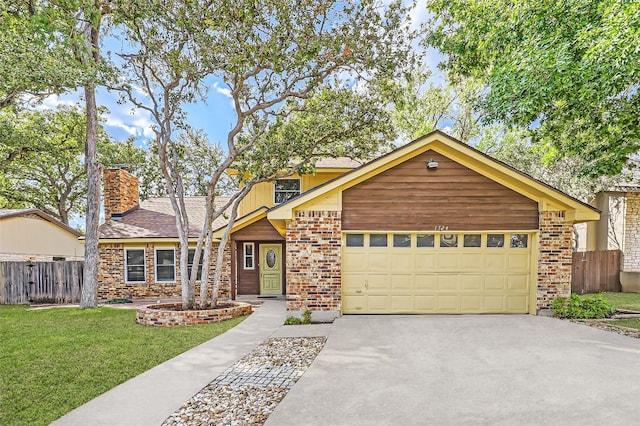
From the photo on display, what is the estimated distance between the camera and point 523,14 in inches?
317

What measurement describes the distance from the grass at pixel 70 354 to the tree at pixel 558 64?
9.57 m

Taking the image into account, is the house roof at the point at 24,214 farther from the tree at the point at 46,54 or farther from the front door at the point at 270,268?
the front door at the point at 270,268

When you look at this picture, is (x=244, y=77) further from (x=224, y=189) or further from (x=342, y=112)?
(x=224, y=189)

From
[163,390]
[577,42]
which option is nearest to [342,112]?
[577,42]

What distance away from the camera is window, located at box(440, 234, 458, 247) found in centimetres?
830

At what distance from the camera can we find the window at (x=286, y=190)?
44.8 feet

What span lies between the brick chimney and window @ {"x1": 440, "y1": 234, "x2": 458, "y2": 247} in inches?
527

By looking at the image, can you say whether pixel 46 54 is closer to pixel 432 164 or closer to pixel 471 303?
pixel 432 164

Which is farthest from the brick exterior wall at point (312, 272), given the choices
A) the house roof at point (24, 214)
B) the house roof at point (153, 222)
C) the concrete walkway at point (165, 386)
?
the house roof at point (24, 214)

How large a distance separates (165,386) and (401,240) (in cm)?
609

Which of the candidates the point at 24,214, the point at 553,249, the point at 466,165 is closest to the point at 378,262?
the point at 466,165

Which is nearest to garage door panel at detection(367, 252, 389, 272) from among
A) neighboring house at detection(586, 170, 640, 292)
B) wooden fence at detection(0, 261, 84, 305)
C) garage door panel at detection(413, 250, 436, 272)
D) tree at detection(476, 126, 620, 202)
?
garage door panel at detection(413, 250, 436, 272)

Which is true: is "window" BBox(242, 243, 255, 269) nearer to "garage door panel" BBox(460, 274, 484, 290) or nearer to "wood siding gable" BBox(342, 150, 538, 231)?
"wood siding gable" BBox(342, 150, 538, 231)

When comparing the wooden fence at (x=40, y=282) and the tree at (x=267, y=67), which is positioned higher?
the tree at (x=267, y=67)
